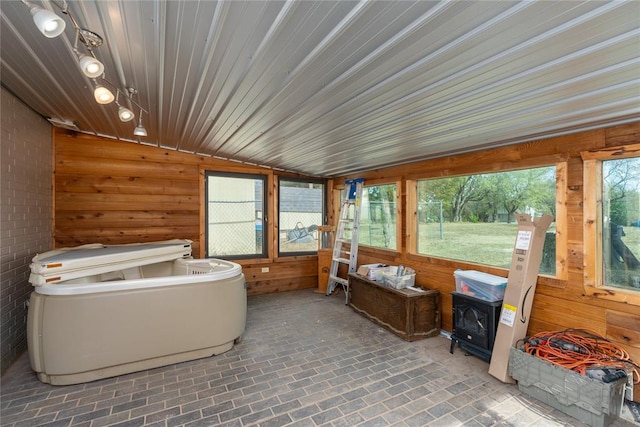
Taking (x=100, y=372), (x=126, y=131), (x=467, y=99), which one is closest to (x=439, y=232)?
(x=467, y=99)

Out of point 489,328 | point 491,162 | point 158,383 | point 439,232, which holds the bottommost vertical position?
point 158,383

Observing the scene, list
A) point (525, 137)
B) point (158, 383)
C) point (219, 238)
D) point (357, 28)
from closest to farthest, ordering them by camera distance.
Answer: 1. point (357, 28)
2. point (158, 383)
3. point (525, 137)
4. point (219, 238)

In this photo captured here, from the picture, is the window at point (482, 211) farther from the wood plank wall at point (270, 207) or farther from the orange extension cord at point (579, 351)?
the orange extension cord at point (579, 351)

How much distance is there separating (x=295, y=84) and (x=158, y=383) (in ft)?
8.71

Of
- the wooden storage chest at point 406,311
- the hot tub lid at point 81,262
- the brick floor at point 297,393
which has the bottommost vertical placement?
the brick floor at point 297,393

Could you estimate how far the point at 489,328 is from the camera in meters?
2.70

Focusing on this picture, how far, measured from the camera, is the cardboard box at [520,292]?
2488 millimetres

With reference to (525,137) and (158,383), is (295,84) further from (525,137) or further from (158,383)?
(158,383)

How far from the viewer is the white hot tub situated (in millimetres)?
2354

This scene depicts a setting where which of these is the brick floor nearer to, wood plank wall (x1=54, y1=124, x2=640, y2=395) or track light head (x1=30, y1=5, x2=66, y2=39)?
wood plank wall (x1=54, y1=124, x2=640, y2=395)

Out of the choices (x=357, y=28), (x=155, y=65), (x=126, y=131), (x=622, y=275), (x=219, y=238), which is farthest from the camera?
(x=219, y=238)

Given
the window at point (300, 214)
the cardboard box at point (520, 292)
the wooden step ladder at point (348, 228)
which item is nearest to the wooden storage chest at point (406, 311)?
the cardboard box at point (520, 292)

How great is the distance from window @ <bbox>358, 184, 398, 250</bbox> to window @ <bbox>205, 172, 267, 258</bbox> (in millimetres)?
1837

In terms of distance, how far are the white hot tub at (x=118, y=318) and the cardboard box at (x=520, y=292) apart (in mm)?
2531
